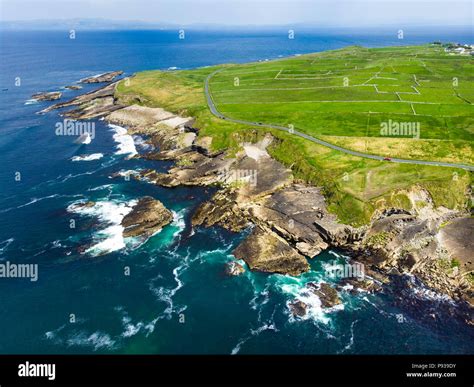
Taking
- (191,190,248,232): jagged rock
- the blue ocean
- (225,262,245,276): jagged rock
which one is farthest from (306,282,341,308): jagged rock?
(191,190,248,232): jagged rock

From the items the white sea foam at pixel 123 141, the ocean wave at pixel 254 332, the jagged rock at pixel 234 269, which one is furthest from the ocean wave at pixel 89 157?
the ocean wave at pixel 254 332

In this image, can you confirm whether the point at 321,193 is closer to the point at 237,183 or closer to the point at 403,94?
the point at 237,183

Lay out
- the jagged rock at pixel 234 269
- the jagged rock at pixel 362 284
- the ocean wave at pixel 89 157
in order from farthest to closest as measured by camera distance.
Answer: the ocean wave at pixel 89 157 < the jagged rock at pixel 234 269 < the jagged rock at pixel 362 284

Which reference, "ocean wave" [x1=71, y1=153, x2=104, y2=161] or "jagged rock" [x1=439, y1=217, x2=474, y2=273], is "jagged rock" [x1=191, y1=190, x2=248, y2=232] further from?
"ocean wave" [x1=71, y1=153, x2=104, y2=161]

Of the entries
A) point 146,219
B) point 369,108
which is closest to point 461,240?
point 146,219

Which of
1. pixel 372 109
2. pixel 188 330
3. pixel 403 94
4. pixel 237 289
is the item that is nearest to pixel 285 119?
pixel 372 109

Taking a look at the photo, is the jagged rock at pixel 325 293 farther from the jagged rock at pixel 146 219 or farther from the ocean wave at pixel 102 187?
the ocean wave at pixel 102 187
